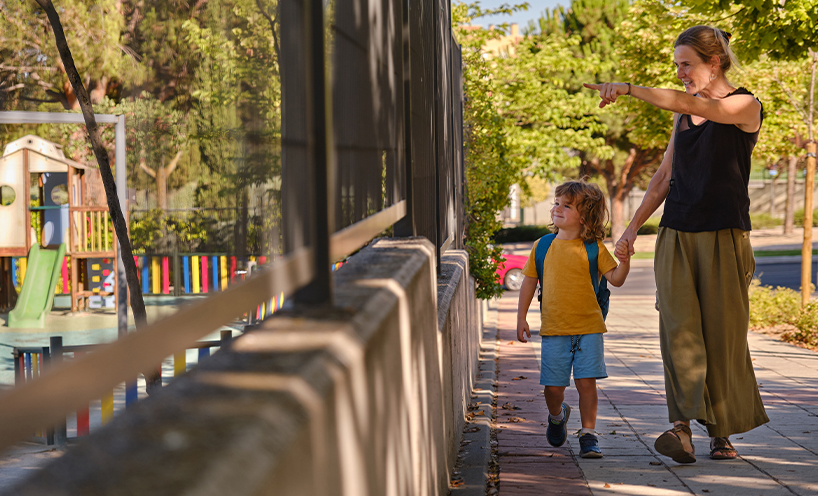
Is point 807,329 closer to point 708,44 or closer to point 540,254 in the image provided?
point 540,254

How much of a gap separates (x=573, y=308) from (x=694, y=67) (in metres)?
1.41

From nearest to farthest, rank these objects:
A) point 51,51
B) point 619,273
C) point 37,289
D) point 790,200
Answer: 1. point 51,51
2. point 619,273
3. point 37,289
4. point 790,200

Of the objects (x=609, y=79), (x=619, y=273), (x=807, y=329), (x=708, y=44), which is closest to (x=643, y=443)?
(x=619, y=273)

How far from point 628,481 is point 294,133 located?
2837mm

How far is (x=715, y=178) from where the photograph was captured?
4055 mm

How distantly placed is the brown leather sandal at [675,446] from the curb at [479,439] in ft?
2.84

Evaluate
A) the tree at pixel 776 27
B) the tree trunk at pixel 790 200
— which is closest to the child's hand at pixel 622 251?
the tree at pixel 776 27

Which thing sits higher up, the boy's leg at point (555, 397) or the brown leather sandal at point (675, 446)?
the boy's leg at point (555, 397)

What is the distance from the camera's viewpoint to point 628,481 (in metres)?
3.89

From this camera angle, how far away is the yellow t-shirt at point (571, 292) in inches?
178

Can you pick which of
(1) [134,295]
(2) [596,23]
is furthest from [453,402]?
(2) [596,23]

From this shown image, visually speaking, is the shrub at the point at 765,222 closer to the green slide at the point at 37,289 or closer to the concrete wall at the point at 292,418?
the green slide at the point at 37,289

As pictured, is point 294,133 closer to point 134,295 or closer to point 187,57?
point 187,57

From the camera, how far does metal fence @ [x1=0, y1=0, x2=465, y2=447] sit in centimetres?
88
